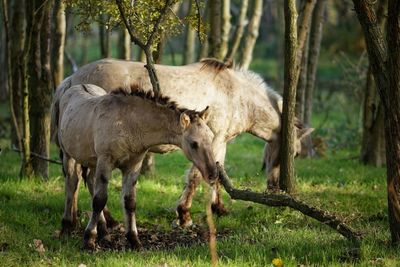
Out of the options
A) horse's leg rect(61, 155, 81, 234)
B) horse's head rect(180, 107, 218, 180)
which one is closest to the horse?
horse's leg rect(61, 155, 81, 234)

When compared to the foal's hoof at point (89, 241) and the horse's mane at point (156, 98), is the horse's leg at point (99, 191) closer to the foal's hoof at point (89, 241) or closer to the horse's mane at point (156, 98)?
the foal's hoof at point (89, 241)

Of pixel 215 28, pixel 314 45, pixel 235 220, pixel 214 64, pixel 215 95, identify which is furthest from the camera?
pixel 314 45

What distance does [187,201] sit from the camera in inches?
426

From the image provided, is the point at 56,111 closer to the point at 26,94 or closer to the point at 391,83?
the point at 26,94

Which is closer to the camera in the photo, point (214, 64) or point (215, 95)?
point (215, 95)

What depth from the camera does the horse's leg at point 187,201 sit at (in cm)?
1062

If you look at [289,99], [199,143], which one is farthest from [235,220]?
[199,143]

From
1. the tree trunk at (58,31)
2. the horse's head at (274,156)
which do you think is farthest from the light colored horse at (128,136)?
the tree trunk at (58,31)

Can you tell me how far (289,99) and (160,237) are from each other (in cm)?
291

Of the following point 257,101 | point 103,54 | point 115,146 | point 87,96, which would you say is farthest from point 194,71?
point 103,54

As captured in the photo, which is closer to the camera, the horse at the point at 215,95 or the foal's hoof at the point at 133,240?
the foal's hoof at the point at 133,240

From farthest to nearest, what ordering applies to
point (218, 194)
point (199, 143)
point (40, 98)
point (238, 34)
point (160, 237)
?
point (238, 34) → point (40, 98) → point (218, 194) → point (160, 237) → point (199, 143)

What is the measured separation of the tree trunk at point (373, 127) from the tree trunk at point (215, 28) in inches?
137

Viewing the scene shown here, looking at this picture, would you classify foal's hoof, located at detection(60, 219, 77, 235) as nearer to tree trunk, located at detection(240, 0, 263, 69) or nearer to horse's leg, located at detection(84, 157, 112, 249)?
horse's leg, located at detection(84, 157, 112, 249)
